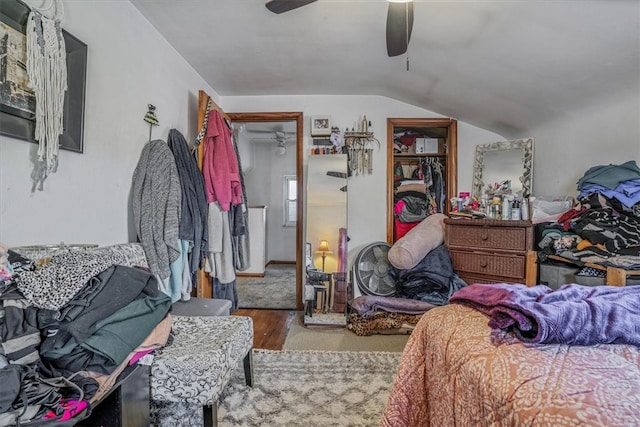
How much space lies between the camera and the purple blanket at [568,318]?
837 mm

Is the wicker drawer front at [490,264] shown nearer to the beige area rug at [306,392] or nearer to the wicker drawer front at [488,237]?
the wicker drawer front at [488,237]

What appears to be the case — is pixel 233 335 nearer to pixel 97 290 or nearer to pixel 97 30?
pixel 97 290

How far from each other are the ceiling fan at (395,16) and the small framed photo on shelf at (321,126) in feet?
5.23

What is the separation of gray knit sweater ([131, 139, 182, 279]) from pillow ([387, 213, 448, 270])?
193 centimetres

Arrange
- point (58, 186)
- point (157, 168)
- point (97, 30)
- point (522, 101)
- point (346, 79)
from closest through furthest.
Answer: point (58, 186), point (97, 30), point (157, 168), point (522, 101), point (346, 79)

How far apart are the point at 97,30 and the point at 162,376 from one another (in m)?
1.71

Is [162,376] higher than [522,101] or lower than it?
lower

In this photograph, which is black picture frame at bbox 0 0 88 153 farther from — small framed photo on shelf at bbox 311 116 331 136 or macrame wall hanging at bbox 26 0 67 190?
small framed photo on shelf at bbox 311 116 331 136

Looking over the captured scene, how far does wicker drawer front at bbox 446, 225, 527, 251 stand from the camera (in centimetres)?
264

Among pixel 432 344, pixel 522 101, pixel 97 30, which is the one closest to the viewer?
pixel 432 344

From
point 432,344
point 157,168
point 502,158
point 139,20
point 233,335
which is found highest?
point 139,20

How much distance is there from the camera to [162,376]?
1.31m

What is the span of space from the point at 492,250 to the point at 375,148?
152 centimetres

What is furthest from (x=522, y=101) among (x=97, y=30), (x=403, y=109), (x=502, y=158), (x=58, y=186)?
(x=58, y=186)
